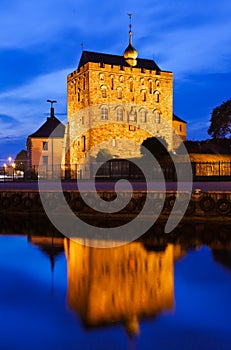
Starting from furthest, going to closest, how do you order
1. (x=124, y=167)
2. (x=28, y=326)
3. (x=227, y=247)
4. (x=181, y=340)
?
(x=124, y=167)
(x=227, y=247)
(x=28, y=326)
(x=181, y=340)

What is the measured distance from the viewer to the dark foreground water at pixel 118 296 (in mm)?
4902

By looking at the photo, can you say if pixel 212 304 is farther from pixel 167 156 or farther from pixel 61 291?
pixel 167 156

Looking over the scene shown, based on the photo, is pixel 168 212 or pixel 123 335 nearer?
pixel 123 335

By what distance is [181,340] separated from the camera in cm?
482

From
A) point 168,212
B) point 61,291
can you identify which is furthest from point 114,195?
point 61,291

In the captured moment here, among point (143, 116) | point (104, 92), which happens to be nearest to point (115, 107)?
point (104, 92)

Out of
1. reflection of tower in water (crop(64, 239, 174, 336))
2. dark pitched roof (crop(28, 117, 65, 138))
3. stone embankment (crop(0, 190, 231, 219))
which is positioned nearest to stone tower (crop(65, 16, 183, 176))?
dark pitched roof (crop(28, 117, 65, 138))

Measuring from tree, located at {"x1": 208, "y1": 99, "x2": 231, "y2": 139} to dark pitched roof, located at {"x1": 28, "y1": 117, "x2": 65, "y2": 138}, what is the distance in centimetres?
2102

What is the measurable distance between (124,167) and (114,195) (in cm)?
2019

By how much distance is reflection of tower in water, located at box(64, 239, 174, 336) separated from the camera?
5.68m

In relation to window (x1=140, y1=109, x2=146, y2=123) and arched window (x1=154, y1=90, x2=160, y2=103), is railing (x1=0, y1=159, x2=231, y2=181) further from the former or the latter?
arched window (x1=154, y1=90, x2=160, y2=103)

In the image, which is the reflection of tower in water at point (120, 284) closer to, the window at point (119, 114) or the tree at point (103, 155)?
the tree at point (103, 155)

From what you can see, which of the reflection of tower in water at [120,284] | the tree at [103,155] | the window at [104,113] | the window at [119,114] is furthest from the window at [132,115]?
the reflection of tower in water at [120,284]

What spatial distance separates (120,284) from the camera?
7.13 meters
